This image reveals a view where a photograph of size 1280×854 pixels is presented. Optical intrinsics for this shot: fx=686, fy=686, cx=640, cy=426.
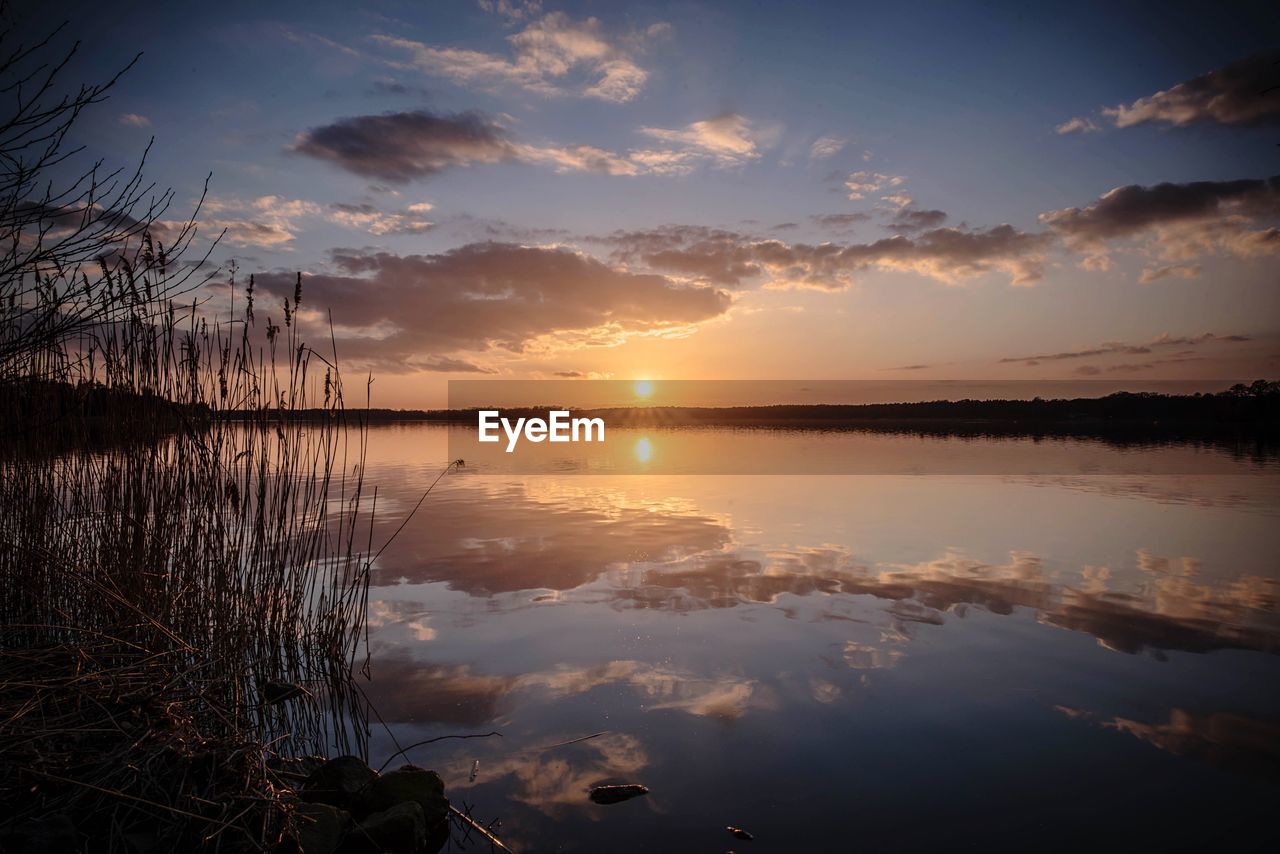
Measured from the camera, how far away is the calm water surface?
3.65m

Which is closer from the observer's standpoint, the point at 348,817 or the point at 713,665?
the point at 348,817

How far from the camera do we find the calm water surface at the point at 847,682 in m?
3.65

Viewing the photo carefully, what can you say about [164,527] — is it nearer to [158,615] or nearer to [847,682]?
[158,615]

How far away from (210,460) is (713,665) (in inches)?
169

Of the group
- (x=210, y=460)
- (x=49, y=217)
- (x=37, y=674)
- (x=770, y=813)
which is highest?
(x=49, y=217)

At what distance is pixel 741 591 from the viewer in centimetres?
788

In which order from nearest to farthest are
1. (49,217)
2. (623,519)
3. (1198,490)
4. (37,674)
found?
(37,674) < (49,217) < (623,519) < (1198,490)

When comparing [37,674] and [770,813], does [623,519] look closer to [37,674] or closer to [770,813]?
[770,813]

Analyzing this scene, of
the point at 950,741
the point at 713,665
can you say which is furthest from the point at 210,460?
the point at 950,741

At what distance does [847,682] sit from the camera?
17.4 feet

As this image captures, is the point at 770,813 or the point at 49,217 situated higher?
the point at 49,217

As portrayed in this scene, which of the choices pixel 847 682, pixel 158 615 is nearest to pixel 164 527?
pixel 158 615

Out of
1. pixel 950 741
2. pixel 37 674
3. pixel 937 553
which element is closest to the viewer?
pixel 37 674

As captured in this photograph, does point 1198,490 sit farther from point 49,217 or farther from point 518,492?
point 49,217
